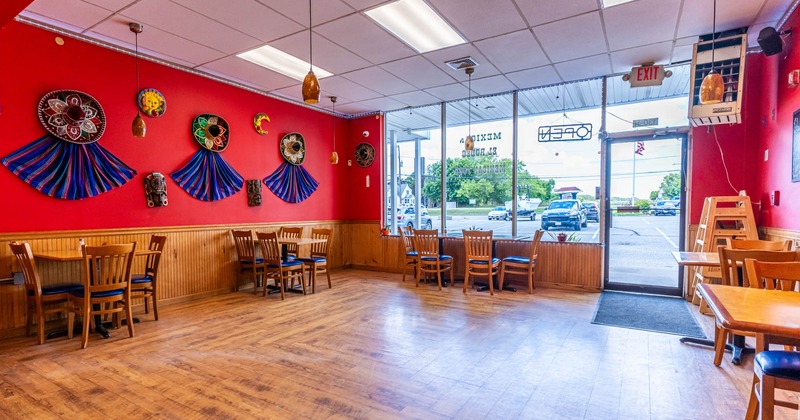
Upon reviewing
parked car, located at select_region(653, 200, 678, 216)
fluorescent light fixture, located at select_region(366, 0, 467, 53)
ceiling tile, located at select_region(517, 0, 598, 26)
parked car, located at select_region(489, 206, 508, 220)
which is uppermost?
fluorescent light fixture, located at select_region(366, 0, 467, 53)

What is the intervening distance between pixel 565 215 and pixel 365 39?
403 centimetres

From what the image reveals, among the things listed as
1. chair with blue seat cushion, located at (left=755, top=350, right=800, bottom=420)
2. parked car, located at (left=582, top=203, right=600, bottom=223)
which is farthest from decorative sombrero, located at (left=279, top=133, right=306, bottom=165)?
chair with blue seat cushion, located at (left=755, top=350, right=800, bottom=420)

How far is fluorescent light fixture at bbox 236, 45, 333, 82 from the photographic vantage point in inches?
188

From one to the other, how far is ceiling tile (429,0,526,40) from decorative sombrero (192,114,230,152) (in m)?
3.53

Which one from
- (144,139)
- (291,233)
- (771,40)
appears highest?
(771,40)

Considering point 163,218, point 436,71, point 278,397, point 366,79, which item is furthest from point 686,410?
point 163,218

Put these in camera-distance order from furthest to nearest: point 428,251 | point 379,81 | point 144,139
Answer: point 428,251 < point 379,81 < point 144,139

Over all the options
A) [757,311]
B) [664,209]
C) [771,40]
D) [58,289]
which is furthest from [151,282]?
[771,40]

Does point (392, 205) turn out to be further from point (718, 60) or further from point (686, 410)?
point (686, 410)

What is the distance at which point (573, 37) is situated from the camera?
169 inches

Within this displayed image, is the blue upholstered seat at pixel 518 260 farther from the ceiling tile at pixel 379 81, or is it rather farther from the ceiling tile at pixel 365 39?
the ceiling tile at pixel 365 39

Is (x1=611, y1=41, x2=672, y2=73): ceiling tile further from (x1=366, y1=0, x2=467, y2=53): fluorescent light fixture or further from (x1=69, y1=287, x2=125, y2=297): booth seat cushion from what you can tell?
(x1=69, y1=287, x2=125, y2=297): booth seat cushion

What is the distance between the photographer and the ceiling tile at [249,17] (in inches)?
141

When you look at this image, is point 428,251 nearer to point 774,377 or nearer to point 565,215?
point 565,215
